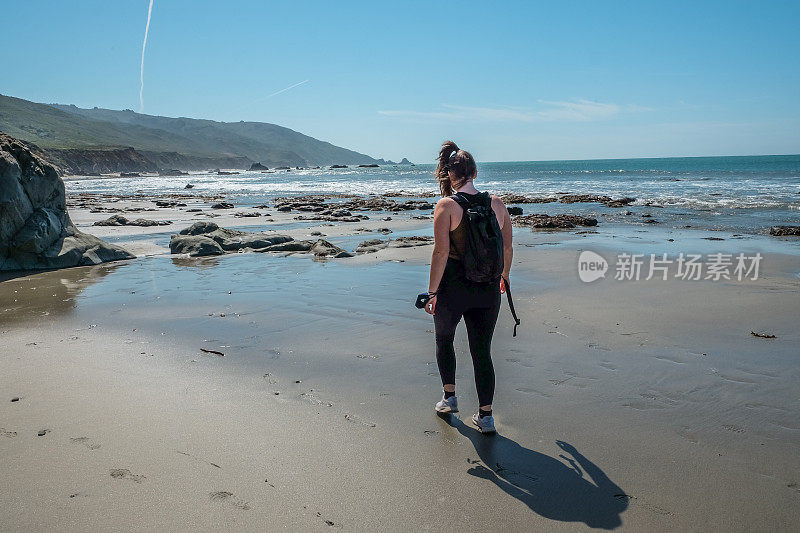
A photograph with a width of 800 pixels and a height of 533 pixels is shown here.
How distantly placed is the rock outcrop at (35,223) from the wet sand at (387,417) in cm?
351

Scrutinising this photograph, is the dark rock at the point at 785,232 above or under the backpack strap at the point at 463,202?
under

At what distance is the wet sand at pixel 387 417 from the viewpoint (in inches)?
115

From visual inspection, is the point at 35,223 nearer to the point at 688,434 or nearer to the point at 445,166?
the point at 445,166

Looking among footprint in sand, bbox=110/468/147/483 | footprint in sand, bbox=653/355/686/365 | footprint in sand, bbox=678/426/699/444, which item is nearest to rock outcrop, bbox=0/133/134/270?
footprint in sand, bbox=110/468/147/483

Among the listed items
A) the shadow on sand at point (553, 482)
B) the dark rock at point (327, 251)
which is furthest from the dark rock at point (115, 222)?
the shadow on sand at point (553, 482)

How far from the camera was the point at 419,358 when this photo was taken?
5.36 meters

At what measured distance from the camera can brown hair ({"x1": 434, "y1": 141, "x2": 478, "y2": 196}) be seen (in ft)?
12.2

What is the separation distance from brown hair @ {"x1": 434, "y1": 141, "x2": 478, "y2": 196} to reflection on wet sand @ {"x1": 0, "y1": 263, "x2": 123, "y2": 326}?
5.94 meters

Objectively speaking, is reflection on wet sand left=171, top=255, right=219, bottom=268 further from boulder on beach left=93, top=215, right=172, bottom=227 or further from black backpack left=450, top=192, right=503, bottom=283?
black backpack left=450, top=192, right=503, bottom=283

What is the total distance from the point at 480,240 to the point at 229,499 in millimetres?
2136

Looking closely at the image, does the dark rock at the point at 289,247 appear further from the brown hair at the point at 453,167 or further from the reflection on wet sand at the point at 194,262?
the brown hair at the point at 453,167

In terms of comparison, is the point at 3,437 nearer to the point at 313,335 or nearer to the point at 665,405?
the point at 313,335

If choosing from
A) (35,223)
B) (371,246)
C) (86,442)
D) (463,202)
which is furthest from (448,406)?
(35,223)

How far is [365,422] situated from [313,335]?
235cm
